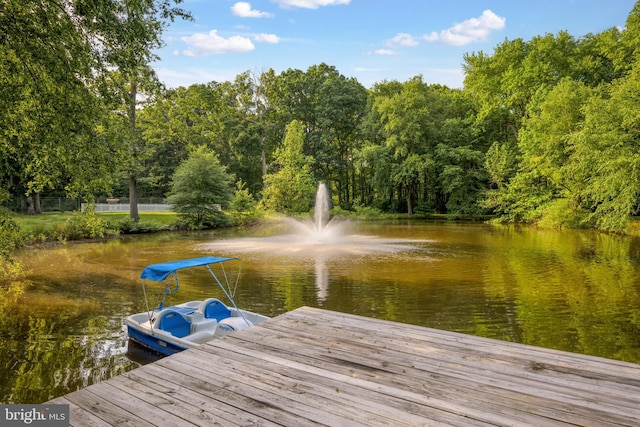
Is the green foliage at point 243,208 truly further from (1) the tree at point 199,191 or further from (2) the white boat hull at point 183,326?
(2) the white boat hull at point 183,326

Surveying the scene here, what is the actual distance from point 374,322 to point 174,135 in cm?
3898

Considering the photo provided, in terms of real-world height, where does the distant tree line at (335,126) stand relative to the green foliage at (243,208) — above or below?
above

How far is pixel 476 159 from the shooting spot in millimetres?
A: 46594

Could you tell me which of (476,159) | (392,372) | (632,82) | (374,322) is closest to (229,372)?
(392,372)

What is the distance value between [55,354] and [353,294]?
7.61 metres

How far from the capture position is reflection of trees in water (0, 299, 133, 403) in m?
6.59

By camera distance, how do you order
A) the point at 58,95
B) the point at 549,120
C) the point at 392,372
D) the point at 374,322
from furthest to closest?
the point at 549,120 < the point at 58,95 < the point at 374,322 < the point at 392,372

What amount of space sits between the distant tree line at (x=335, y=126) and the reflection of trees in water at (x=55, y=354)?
3.19 metres

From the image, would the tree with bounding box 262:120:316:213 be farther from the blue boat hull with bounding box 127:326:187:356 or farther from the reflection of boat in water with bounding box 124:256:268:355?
the blue boat hull with bounding box 127:326:187:356

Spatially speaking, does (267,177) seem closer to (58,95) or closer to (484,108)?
(484,108)

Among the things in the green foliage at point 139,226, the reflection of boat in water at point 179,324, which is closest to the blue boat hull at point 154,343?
the reflection of boat in water at point 179,324

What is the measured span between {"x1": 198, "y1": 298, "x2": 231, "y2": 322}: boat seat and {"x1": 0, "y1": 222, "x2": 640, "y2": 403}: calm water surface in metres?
1.53

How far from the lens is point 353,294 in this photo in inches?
482

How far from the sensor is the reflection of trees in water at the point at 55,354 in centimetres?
659
